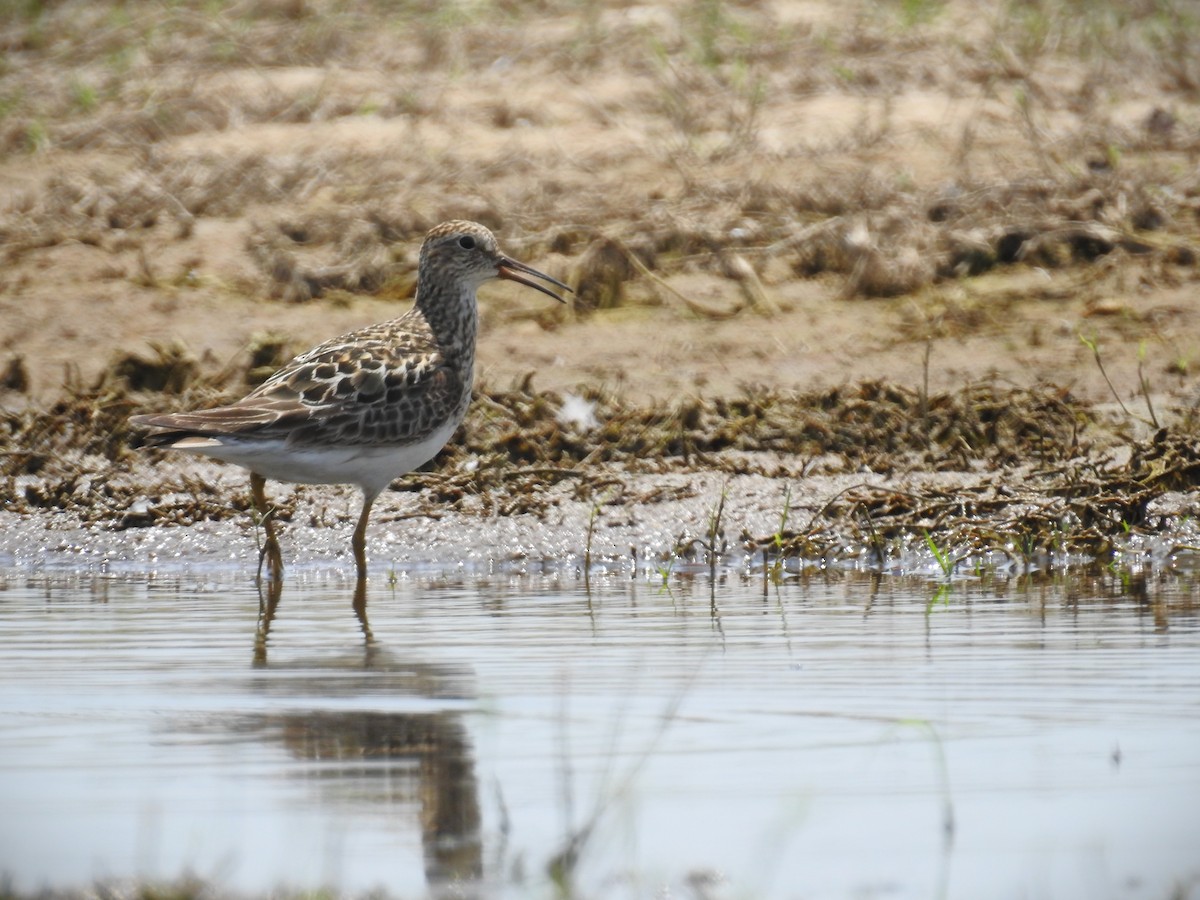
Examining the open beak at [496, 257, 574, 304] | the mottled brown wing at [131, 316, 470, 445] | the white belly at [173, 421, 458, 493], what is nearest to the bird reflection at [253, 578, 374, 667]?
the white belly at [173, 421, 458, 493]

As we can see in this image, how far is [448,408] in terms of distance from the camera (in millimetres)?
8648

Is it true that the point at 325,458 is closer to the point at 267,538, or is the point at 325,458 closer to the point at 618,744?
the point at 267,538

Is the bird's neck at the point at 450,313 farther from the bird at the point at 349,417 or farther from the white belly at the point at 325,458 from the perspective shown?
the white belly at the point at 325,458

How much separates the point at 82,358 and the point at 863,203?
480 cm

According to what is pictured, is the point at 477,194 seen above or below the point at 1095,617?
above

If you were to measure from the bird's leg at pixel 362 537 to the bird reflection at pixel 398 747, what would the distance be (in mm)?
1906

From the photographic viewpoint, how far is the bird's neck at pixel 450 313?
9102 mm

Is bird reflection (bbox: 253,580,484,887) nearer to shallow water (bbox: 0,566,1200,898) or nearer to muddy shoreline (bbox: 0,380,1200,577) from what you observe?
shallow water (bbox: 0,566,1200,898)

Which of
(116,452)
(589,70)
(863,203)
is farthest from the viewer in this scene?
(589,70)

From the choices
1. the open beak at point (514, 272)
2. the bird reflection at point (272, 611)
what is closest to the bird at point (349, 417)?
the bird reflection at point (272, 611)

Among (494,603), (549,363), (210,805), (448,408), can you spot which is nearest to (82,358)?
(549,363)

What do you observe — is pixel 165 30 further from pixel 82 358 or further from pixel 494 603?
pixel 494 603

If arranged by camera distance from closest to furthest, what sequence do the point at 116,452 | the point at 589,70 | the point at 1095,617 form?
the point at 1095,617 < the point at 116,452 < the point at 589,70

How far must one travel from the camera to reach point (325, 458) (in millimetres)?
8273
